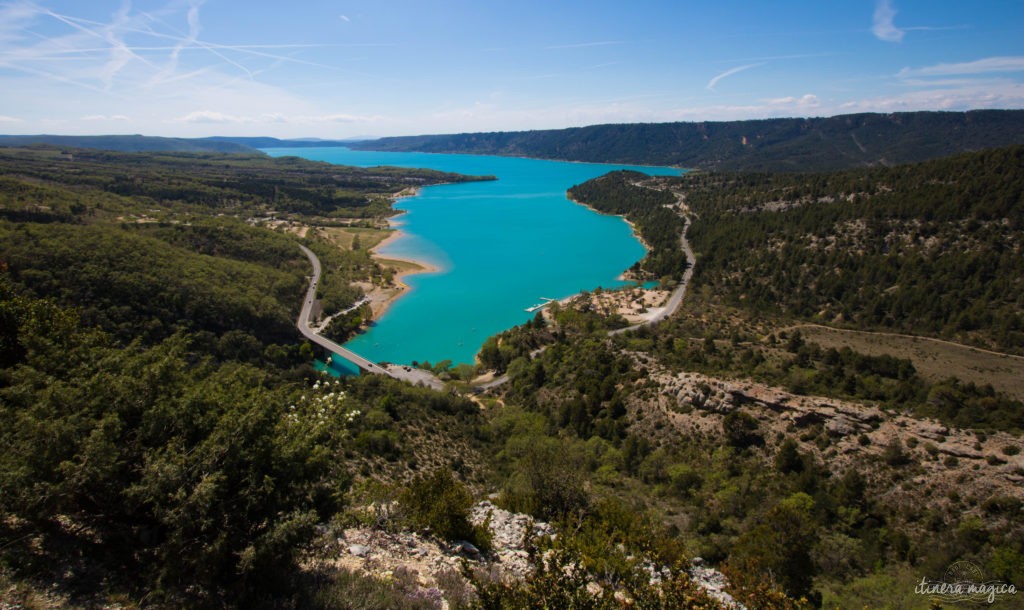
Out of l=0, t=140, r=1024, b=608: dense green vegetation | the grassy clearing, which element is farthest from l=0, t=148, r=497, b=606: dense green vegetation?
the grassy clearing

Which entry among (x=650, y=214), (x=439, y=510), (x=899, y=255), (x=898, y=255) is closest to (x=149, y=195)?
(x=650, y=214)

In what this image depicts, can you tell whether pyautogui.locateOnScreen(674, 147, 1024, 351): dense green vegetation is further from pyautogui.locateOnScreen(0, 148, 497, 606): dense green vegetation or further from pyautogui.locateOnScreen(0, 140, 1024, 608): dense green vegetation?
pyautogui.locateOnScreen(0, 148, 497, 606): dense green vegetation

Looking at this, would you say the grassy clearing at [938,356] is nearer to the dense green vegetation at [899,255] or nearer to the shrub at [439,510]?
the dense green vegetation at [899,255]

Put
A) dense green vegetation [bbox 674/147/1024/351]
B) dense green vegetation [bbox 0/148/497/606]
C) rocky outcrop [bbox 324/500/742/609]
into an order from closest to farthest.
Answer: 1. dense green vegetation [bbox 0/148/497/606]
2. rocky outcrop [bbox 324/500/742/609]
3. dense green vegetation [bbox 674/147/1024/351]

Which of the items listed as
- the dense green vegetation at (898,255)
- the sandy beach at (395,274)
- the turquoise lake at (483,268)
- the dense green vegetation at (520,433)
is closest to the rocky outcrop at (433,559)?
the dense green vegetation at (520,433)

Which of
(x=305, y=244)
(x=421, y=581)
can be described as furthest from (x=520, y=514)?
(x=305, y=244)

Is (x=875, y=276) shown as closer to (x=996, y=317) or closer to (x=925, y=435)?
(x=996, y=317)
